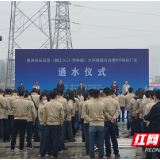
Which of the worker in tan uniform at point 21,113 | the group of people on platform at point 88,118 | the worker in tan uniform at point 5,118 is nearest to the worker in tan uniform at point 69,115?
the group of people on platform at point 88,118

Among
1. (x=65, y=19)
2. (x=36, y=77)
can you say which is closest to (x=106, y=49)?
(x=36, y=77)

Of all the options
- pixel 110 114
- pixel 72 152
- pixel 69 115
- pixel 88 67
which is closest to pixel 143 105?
pixel 110 114

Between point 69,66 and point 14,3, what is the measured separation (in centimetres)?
834

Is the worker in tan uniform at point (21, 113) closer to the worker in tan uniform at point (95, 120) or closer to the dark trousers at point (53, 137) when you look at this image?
the dark trousers at point (53, 137)

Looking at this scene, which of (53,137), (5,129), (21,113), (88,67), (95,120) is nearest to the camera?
(95,120)

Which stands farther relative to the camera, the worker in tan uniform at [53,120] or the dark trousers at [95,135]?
the worker in tan uniform at [53,120]

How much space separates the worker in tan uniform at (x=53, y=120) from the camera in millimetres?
6402

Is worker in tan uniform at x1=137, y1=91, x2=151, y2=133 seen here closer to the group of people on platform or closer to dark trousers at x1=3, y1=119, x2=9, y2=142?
the group of people on platform

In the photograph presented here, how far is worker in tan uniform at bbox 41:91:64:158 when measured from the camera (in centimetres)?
640

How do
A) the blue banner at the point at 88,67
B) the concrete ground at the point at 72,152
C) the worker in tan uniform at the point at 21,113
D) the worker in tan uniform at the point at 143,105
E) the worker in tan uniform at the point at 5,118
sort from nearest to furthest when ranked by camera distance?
the concrete ground at the point at 72,152, the worker in tan uniform at the point at 21,113, the worker in tan uniform at the point at 143,105, the worker in tan uniform at the point at 5,118, the blue banner at the point at 88,67

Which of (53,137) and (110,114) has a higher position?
(110,114)

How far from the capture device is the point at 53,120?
6.39 m

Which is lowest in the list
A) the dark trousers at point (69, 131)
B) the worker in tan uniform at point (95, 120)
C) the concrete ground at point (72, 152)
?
the concrete ground at point (72, 152)

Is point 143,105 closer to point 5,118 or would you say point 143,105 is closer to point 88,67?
point 5,118
